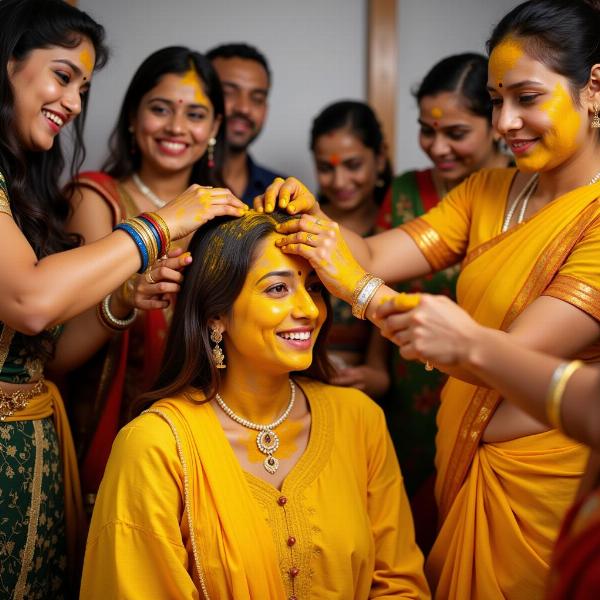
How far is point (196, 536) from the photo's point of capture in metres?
1.95

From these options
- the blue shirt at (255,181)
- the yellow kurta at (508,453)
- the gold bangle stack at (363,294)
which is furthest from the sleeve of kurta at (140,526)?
the blue shirt at (255,181)

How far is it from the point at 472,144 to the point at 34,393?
178cm

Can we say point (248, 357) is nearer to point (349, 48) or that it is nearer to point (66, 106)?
point (66, 106)

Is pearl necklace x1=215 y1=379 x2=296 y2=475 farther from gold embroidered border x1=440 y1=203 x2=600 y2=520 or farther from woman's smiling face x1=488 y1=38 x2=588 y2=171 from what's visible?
woman's smiling face x1=488 y1=38 x2=588 y2=171

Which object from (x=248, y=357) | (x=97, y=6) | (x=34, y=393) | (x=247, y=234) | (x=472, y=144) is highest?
(x=97, y=6)

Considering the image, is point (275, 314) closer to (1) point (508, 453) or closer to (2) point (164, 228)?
(2) point (164, 228)

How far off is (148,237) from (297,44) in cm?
235

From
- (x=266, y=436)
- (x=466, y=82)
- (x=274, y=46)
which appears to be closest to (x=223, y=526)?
(x=266, y=436)

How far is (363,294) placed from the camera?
6.67 ft

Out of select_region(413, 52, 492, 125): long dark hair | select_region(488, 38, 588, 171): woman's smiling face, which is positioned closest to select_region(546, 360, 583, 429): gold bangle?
select_region(488, 38, 588, 171): woman's smiling face

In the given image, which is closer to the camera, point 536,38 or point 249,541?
point 249,541

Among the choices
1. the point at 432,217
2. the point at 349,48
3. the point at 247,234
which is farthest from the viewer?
the point at 349,48

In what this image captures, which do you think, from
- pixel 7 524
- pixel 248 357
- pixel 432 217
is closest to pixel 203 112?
pixel 432 217

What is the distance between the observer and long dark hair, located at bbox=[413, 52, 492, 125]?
3.05 m
